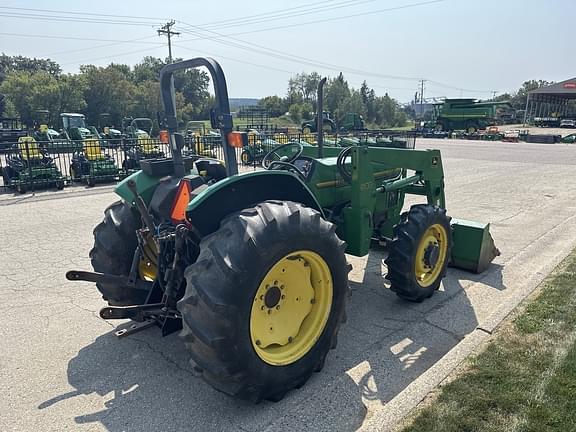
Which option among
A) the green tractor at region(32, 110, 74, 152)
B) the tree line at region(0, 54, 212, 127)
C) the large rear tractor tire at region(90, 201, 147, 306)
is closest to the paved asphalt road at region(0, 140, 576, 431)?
the large rear tractor tire at region(90, 201, 147, 306)

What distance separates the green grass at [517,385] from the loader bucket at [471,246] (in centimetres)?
122

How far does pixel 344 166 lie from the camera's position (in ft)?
13.8

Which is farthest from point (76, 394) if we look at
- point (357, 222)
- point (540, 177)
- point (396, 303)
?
point (540, 177)

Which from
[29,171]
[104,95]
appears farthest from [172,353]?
[104,95]

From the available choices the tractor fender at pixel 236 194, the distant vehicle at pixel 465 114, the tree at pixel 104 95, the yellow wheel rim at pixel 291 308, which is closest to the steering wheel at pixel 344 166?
the tractor fender at pixel 236 194

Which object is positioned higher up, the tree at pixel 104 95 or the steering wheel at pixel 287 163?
the tree at pixel 104 95

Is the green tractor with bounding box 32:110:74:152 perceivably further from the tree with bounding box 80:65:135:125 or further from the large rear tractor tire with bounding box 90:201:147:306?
the tree with bounding box 80:65:135:125

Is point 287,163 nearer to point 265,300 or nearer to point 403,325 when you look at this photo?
point 265,300

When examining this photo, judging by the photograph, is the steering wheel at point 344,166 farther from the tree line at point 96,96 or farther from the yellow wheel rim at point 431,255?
the tree line at point 96,96

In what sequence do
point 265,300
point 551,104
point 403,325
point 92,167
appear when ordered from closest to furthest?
1. point 265,300
2. point 403,325
3. point 92,167
4. point 551,104

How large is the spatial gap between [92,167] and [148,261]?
10.1 m

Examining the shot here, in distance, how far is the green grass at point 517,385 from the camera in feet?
8.15

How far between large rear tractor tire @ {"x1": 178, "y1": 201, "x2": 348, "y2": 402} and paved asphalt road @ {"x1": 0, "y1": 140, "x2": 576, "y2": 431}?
0.95 feet

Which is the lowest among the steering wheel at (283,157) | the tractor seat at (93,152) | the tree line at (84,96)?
the tractor seat at (93,152)
